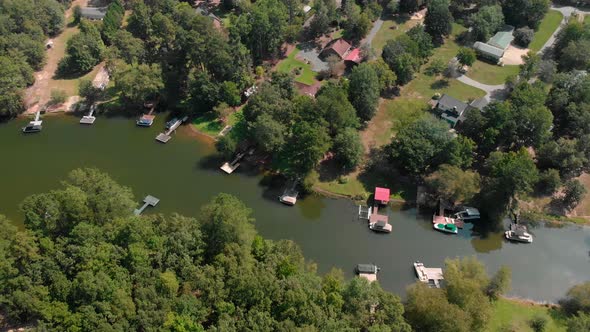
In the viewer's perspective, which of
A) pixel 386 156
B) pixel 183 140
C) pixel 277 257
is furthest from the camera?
pixel 183 140

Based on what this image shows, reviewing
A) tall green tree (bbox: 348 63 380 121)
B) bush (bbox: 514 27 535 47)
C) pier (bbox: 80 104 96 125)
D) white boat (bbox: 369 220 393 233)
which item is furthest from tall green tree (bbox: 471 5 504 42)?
pier (bbox: 80 104 96 125)

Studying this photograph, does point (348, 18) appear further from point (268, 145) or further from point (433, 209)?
point (433, 209)

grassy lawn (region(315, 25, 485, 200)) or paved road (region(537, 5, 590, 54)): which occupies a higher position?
paved road (region(537, 5, 590, 54))

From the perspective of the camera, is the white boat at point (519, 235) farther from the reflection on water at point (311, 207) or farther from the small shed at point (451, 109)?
the reflection on water at point (311, 207)

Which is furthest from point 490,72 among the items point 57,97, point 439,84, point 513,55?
point 57,97

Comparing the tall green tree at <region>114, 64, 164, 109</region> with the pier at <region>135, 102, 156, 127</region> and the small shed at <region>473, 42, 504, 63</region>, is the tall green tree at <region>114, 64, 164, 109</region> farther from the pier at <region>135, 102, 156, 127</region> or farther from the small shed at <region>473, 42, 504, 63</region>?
the small shed at <region>473, 42, 504, 63</region>

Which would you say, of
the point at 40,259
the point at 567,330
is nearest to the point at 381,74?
the point at 567,330
